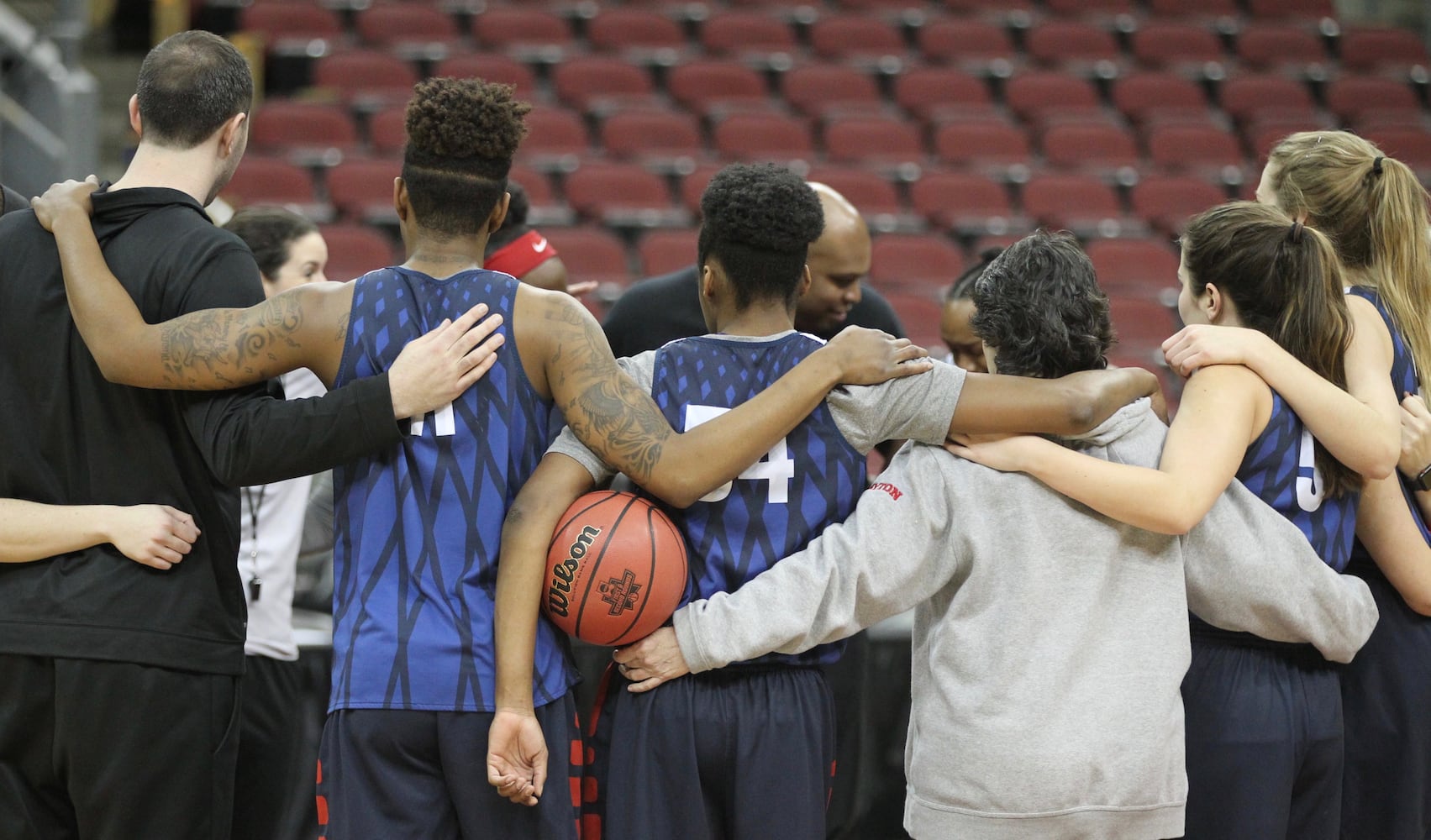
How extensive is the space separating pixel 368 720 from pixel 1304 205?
249 centimetres

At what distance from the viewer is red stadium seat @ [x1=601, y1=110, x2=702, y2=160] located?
10.1 metres

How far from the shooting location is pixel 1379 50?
13.0 meters

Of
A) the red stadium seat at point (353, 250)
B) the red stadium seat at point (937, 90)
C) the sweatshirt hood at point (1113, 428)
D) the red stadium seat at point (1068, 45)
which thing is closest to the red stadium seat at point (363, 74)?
the red stadium seat at point (353, 250)

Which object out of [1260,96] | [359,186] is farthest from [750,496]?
[1260,96]

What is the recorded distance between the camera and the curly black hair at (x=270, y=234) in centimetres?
374

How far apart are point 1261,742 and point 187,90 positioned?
261cm

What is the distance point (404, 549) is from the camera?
248cm

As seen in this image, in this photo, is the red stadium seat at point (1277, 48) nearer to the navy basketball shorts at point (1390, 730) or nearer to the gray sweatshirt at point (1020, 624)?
the navy basketball shorts at point (1390, 730)

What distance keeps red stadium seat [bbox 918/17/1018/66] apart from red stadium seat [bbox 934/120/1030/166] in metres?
1.68

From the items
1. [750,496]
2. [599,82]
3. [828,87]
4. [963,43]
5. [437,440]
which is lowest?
[750,496]

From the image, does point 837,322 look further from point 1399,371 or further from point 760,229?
point 1399,371

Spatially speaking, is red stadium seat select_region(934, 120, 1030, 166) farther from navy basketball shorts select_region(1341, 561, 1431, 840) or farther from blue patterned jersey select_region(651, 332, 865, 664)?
blue patterned jersey select_region(651, 332, 865, 664)

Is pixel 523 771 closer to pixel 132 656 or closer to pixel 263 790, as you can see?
pixel 132 656

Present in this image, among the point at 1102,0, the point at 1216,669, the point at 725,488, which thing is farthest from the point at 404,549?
the point at 1102,0
